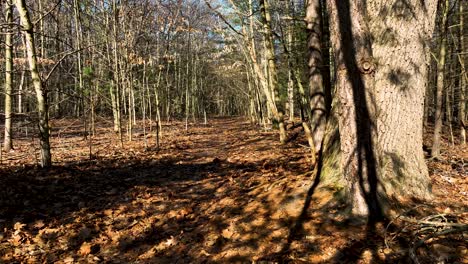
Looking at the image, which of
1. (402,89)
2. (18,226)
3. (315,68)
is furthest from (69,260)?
(315,68)

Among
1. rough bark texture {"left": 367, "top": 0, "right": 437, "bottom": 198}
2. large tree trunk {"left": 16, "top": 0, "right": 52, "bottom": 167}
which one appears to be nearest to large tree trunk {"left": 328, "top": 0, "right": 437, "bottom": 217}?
rough bark texture {"left": 367, "top": 0, "right": 437, "bottom": 198}

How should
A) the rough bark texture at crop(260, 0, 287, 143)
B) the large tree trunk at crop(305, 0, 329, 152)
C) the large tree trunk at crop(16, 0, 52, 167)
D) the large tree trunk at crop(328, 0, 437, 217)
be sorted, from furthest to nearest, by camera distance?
the rough bark texture at crop(260, 0, 287, 143) → the large tree trunk at crop(16, 0, 52, 167) → the large tree trunk at crop(305, 0, 329, 152) → the large tree trunk at crop(328, 0, 437, 217)

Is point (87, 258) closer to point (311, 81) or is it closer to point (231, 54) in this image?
point (311, 81)

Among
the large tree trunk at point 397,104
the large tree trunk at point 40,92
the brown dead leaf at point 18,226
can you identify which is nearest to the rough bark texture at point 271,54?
the large tree trunk at point 397,104

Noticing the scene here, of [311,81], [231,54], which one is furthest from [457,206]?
[231,54]

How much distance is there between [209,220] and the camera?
16.1ft

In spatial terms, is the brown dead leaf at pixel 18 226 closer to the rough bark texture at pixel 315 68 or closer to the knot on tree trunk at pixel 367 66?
the knot on tree trunk at pixel 367 66

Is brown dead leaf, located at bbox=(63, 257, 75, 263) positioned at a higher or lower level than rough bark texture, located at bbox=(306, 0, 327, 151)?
lower

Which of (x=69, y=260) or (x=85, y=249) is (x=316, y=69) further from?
(x=69, y=260)

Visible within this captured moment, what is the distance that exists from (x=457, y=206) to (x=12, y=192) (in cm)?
723

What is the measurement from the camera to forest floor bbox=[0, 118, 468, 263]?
11.1ft

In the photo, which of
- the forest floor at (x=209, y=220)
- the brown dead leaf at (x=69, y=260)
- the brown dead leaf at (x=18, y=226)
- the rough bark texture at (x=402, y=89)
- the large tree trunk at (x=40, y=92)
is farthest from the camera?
the large tree trunk at (x=40, y=92)

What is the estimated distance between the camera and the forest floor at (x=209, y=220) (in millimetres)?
3387

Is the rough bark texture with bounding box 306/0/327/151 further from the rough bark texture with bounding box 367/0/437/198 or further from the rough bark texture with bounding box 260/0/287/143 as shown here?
the rough bark texture with bounding box 367/0/437/198
